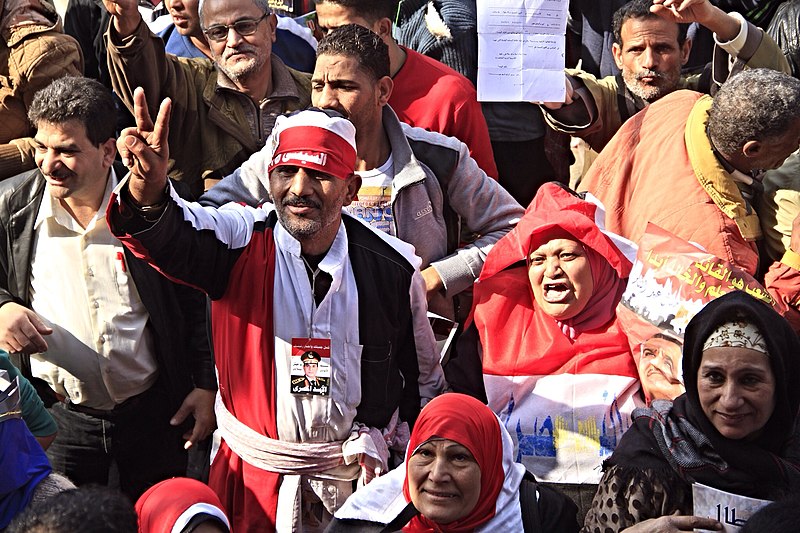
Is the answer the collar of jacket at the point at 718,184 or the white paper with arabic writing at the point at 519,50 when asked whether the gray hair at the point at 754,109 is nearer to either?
the collar of jacket at the point at 718,184

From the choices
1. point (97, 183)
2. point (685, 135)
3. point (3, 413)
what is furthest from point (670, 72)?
point (3, 413)

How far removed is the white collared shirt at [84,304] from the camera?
4547 millimetres

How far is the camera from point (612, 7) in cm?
Result: 594

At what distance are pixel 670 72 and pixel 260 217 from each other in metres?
2.16

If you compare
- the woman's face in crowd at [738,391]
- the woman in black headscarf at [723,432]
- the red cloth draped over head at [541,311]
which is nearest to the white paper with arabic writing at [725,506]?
the woman in black headscarf at [723,432]

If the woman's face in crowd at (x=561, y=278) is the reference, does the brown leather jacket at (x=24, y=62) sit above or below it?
above

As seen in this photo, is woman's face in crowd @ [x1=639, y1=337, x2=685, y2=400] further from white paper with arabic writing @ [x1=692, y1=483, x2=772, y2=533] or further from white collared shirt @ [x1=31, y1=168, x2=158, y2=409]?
white collared shirt @ [x1=31, y1=168, x2=158, y2=409]

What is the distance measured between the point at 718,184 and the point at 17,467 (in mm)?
2777

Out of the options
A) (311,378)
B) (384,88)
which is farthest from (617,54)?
(311,378)

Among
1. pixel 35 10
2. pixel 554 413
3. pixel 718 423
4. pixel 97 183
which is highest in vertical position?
pixel 35 10

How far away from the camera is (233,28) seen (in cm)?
514

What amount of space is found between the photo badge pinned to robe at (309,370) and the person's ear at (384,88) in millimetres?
1204

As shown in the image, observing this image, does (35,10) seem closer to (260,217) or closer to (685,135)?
(260,217)

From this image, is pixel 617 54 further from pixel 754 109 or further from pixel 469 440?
pixel 469 440
